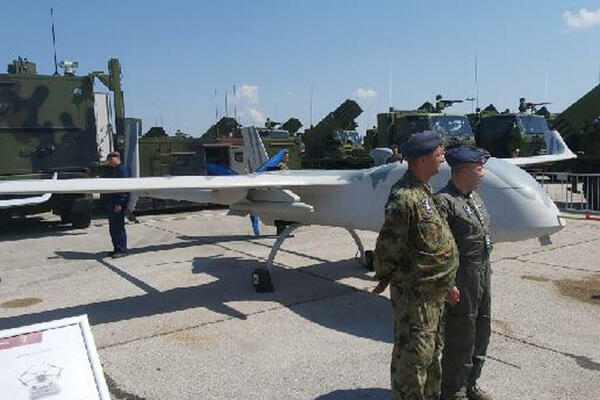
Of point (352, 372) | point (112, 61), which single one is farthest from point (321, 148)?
point (352, 372)

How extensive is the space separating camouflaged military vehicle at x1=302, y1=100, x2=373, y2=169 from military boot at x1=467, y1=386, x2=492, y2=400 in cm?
1884

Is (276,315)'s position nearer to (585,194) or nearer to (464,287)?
(464,287)

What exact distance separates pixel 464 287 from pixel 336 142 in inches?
791

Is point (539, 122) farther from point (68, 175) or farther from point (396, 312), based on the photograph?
point (396, 312)

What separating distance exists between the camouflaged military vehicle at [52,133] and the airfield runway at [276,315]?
201cm

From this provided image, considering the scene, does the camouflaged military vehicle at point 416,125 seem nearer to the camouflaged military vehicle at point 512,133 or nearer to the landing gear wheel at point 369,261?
the camouflaged military vehicle at point 512,133

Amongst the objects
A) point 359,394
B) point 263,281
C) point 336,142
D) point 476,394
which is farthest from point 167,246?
point 336,142

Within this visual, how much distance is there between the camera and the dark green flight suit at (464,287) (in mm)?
3578

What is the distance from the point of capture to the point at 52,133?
13.4 metres

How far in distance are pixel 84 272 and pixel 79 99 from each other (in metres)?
6.75

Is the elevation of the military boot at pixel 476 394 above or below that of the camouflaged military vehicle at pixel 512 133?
below

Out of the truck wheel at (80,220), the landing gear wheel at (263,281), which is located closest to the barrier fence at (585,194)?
the landing gear wheel at (263,281)

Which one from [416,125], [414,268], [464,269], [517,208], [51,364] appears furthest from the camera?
[416,125]

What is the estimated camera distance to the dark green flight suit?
3578 millimetres
